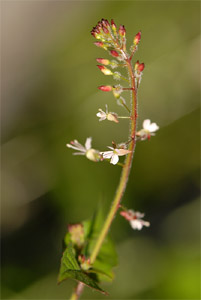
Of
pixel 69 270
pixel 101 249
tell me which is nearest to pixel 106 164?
pixel 101 249

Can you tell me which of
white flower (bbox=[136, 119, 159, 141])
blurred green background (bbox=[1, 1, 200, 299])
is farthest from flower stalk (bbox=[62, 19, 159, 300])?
blurred green background (bbox=[1, 1, 200, 299])

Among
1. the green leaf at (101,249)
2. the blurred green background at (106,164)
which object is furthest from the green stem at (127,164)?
the blurred green background at (106,164)

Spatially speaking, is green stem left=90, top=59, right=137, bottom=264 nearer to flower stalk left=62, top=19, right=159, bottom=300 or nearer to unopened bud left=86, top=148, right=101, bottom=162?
flower stalk left=62, top=19, right=159, bottom=300

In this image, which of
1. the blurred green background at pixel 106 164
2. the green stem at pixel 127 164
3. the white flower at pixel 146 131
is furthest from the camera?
the blurred green background at pixel 106 164

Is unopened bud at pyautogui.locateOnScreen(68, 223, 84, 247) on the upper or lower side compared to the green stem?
lower

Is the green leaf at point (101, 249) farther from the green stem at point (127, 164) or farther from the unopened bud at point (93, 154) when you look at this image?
the unopened bud at point (93, 154)

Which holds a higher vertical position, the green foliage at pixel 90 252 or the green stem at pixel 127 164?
the green stem at pixel 127 164

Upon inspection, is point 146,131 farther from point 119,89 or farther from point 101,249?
point 101,249

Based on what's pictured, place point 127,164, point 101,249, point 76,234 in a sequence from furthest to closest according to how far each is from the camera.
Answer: point 101,249 → point 76,234 → point 127,164

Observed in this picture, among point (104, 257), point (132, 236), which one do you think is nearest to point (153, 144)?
point (132, 236)

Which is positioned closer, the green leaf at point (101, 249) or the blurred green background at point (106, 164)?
the green leaf at point (101, 249)
